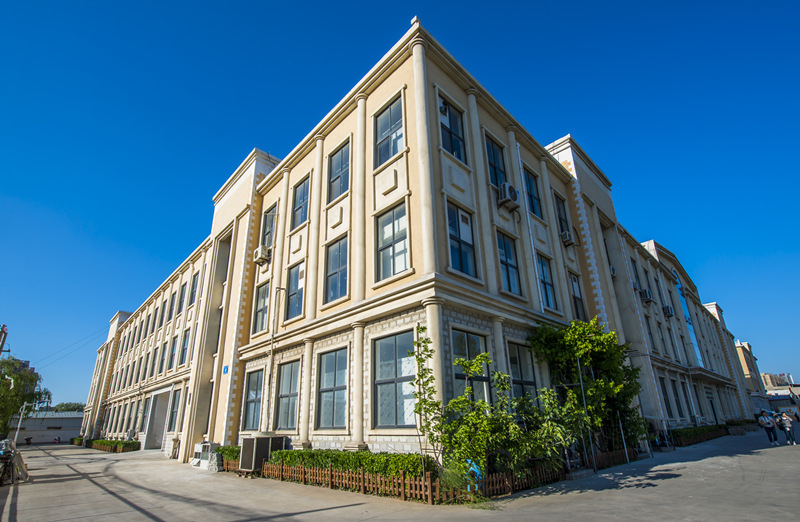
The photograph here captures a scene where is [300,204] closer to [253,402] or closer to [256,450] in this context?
[253,402]

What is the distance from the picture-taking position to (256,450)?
1393 cm

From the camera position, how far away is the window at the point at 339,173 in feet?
52.0

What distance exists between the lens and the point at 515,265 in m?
14.6

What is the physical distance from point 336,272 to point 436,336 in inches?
230

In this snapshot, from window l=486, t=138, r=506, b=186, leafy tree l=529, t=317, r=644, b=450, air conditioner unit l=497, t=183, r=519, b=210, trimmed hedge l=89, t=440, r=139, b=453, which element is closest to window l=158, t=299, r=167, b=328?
trimmed hedge l=89, t=440, r=139, b=453

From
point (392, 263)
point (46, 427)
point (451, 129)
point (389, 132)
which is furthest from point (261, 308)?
point (46, 427)

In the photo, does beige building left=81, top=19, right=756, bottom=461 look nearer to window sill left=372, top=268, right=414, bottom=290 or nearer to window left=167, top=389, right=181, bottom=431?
window sill left=372, top=268, right=414, bottom=290

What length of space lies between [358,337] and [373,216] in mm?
3868

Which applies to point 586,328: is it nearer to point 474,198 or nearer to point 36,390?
point 474,198

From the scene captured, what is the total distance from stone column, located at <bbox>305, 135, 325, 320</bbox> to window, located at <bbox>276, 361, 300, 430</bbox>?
2459mm

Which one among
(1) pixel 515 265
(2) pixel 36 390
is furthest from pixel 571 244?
(2) pixel 36 390

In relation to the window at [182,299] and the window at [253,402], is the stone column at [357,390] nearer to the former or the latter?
the window at [253,402]

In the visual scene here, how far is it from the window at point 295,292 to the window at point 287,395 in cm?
203

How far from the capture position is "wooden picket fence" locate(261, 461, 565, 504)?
8.26 metres
